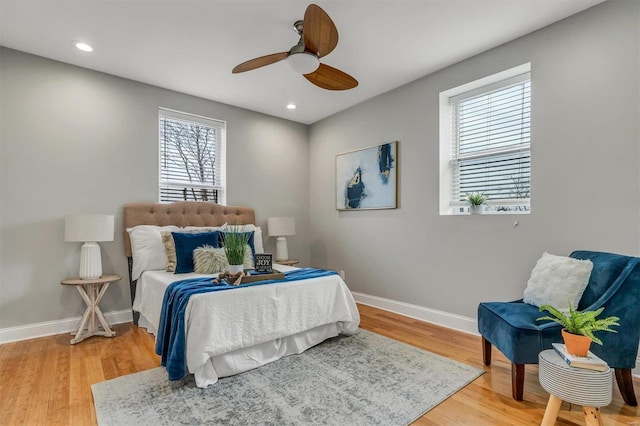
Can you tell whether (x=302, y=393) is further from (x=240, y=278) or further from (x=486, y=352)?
(x=486, y=352)

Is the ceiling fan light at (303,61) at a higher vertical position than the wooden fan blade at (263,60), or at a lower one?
lower

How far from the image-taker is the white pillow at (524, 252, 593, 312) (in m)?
2.10

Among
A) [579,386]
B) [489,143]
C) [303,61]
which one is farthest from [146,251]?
[489,143]

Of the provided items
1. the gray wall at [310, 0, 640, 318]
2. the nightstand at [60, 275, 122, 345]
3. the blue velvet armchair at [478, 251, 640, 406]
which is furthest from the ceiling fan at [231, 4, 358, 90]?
the nightstand at [60, 275, 122, 345]

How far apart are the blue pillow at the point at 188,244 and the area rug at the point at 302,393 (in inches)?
40.4

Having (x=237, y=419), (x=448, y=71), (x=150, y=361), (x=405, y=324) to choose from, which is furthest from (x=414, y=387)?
(x=448, y=71)

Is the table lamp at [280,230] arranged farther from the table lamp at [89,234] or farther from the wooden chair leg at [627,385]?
the wooden chair leg at [627,385]

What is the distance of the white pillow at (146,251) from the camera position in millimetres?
3334

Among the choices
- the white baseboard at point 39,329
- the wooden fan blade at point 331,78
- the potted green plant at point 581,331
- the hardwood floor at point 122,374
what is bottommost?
the hardwood floor at point 122,374

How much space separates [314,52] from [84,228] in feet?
8.46

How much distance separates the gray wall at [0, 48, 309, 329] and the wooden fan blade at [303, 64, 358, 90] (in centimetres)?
209

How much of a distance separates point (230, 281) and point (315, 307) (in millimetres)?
781

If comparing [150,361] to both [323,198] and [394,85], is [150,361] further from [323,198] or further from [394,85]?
[394,85]

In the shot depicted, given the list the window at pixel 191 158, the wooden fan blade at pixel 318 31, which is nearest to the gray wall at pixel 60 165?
the window at pixel 191 158
